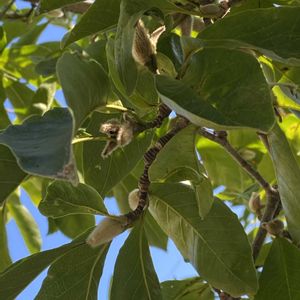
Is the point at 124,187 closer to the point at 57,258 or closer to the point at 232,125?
the point at 57,258

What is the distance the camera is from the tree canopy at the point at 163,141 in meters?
0.65

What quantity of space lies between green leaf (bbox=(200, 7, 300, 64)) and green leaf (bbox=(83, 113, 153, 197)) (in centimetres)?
29

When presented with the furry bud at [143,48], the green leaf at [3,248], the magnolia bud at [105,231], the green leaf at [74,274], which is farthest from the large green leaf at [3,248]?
the furry bud at [143,48]

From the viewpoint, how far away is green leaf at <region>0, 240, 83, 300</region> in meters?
0.87

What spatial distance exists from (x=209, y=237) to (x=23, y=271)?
254 mm

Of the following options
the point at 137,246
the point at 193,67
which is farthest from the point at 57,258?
the point at 193,67

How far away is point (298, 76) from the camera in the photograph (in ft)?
3.07

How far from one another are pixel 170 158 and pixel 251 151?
67 centimetres

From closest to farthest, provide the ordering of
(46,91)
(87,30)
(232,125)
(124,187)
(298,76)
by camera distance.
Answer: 1. (232,125)
2. (87,30)
3. (298,76)
4. (46,91)
5. (124,187)

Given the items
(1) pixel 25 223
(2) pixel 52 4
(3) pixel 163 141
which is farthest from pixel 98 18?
(1) pixel 25 223

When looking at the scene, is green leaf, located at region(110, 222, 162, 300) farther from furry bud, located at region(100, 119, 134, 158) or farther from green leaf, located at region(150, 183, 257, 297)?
furry bud, located at region(100, 119, 134, 158)

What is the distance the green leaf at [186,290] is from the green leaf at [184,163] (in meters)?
0.42

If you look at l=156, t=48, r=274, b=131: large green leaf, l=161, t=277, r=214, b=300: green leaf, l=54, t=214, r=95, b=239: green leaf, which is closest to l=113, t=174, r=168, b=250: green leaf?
l=54, t=214, r=95, b=239: green leaf

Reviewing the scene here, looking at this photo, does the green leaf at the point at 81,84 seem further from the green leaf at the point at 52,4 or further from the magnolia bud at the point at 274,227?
the magnolia bud at the point at 274,227
